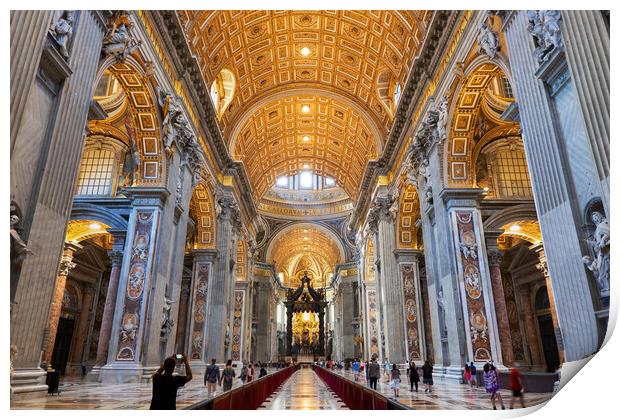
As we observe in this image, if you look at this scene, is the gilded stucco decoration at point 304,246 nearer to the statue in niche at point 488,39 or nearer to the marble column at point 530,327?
the marble column at point 530,327

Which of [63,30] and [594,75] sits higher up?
[63,30]

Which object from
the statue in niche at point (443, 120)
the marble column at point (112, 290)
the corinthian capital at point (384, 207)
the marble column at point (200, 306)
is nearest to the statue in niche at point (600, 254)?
the statue in niche at point (443, 120)

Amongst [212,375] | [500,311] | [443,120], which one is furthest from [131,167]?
[500,311]

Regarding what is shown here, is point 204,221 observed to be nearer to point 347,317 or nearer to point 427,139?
point 427,139

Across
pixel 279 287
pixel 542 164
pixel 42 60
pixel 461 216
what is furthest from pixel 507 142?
pixel 279 287

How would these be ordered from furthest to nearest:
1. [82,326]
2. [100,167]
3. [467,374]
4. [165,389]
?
[82,326], [100,167], [467,374], [165,389]

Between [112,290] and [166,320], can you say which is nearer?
[166,320]
